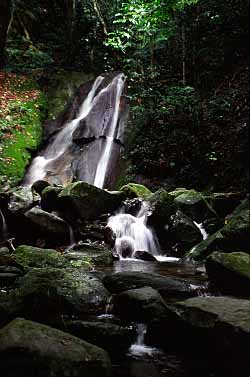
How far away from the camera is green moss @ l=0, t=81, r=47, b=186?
12895 mm

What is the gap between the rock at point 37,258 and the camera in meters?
5.98

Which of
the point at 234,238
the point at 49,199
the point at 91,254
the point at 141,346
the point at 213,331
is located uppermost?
the point at 49,199

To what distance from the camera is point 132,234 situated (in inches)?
358

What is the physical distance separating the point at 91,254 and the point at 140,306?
11.2 ft

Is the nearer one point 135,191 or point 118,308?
point 118,308

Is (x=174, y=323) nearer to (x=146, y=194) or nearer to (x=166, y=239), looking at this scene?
(x=166, y=239)

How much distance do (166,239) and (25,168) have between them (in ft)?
21.0

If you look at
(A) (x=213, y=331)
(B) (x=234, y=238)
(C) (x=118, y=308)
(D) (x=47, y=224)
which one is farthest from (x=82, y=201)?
(A) (x=213, y=331)

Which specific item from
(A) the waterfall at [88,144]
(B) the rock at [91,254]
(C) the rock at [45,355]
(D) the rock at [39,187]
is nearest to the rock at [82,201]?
(D) the rock at [39,187]

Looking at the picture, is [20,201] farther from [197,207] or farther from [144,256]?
[197,207]

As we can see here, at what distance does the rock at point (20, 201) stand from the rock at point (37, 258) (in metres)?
2.77

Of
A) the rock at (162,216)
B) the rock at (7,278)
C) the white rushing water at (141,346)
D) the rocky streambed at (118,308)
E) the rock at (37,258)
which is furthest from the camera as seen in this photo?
the rock at (162,216)

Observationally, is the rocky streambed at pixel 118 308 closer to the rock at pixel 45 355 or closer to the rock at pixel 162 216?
the rock at pixel 45 355

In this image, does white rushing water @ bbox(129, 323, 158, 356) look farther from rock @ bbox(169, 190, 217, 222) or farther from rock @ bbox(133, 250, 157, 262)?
rock @ bbox(169, 190, 217, 222)
